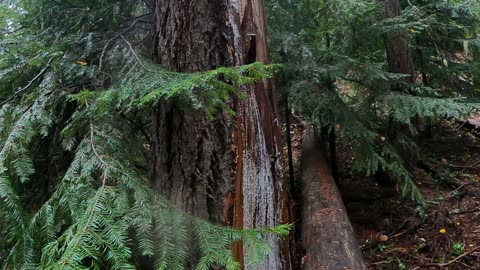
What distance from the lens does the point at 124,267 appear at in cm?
175

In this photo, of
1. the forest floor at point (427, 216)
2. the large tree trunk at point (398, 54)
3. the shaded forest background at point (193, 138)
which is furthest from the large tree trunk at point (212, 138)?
the large tree trunk at point (398, 54)

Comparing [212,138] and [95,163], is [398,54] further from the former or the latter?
[95,163]

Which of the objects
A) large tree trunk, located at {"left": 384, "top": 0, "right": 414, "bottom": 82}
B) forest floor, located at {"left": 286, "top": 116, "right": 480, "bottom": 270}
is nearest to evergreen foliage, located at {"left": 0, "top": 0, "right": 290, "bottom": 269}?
forest floor, located at {"left": 286, "top": 116, "right": 480, "bottom": 270}

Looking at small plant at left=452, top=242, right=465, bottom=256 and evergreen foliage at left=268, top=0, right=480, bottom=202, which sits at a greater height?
evergreen foliage at left=268, top=0, right=480, bottom=202

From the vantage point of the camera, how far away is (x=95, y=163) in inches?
90.5

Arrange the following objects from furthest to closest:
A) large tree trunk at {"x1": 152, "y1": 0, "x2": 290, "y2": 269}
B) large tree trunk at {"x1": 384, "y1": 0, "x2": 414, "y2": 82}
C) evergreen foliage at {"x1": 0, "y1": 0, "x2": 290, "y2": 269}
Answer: large tree trunk at {"x1": 384, "y1": 0, "x2": 414, "y2": 82} → large tree trunk at {"x1": 152, "y1": 0, "x2": 290, "y2": 269} → evergreen foliage at {"x1": 0, "y1": 0, "x2": 290, "y2": 269}

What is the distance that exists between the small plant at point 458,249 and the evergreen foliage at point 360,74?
64 centimetres

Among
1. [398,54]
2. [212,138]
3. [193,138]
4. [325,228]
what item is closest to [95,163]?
[193,138]

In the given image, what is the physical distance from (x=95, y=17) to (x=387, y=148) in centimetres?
365

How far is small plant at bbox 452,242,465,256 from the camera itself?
14.1 ft

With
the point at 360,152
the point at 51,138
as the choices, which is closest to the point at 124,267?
the point at 51,138

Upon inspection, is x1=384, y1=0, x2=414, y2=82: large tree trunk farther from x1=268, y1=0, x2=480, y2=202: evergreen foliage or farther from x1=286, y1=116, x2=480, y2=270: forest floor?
x1=286, y1=116, x2=480, y2=270: forest floor

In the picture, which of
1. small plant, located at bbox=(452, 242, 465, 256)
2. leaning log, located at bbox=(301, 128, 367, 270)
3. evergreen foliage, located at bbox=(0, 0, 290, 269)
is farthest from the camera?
small plant, located at bbox=(452, 242, 465, 256)

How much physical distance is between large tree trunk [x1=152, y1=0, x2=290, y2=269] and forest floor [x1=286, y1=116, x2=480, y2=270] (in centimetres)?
210
